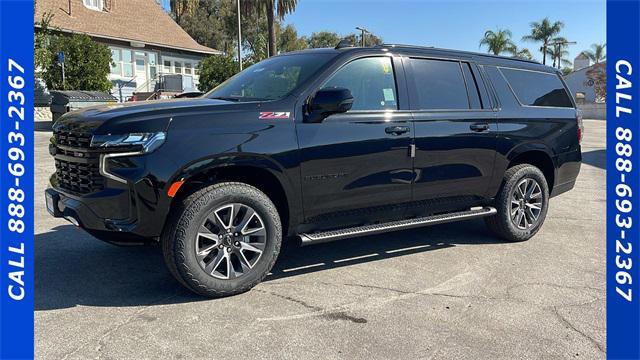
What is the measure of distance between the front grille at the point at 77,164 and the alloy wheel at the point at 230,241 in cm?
81

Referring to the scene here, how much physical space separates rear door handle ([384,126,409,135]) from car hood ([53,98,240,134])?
121cm

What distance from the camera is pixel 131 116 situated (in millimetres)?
3646

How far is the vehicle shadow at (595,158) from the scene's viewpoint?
13.6m

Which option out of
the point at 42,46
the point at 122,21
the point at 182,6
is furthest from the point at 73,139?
the point at 182,6

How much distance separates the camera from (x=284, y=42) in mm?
58906

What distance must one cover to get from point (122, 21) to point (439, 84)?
3114 cm

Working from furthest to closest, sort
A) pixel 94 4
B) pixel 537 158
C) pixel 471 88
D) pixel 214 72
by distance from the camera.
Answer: pixel 94 4 → pixel 214 72 → pixel 537 158 → pixel 471 88

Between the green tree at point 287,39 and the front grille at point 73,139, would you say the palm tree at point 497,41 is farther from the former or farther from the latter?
the front grille at point 73,139

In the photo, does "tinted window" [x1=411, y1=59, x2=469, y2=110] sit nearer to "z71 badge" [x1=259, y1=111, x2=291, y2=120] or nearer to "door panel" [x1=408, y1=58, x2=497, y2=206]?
"door panel" [x1=408, y1=58, x2=497, y2=206]

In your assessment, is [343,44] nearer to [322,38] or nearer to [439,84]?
[439,84]

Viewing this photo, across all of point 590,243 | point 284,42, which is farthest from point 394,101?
point 284,42

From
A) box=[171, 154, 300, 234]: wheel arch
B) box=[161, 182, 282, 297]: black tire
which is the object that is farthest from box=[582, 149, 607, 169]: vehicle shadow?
box=[161, 182, 282, 297]: black tire

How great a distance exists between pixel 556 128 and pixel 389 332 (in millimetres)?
3696

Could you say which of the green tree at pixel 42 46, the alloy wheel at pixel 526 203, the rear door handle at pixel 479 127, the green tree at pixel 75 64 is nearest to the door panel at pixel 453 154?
the rear door handle at pixel 479 127
